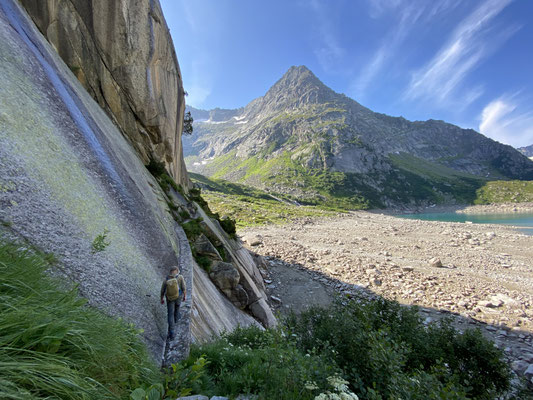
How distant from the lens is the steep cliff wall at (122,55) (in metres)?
10.1

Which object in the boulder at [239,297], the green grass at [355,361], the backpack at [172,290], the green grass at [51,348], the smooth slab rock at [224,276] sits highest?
the green grass at [51,348]

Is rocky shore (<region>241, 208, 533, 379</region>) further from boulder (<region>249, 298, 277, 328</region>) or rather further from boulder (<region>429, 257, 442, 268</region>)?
boulder (<region>249, 298, 277, 328</region>)

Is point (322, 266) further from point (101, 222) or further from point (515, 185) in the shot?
point (515, 185)

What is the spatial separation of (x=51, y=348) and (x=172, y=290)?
405cm

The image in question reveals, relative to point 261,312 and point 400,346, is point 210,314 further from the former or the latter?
point 400,346

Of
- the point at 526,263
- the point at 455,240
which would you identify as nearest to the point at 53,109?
the point at 526,263

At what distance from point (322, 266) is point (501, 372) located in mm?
18135

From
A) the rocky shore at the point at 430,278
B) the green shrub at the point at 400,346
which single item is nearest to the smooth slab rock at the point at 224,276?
the green shrub at the point at 400,346

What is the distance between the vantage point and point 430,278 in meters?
20.9

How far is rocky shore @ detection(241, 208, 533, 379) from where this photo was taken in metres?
14.8

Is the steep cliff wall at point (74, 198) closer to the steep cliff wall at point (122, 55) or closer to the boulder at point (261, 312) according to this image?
the steep cliff wall at point (122, 55)

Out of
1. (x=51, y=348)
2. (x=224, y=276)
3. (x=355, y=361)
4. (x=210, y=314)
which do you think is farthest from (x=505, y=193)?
(x=51, y=348)

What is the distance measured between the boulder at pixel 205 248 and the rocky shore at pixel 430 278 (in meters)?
7.24

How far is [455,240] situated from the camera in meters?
37.8
